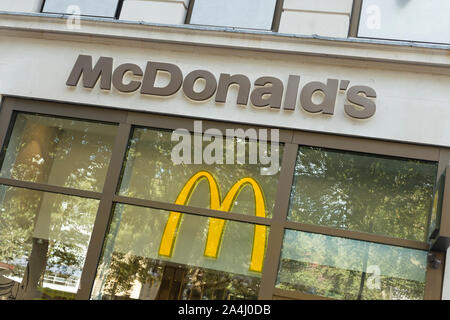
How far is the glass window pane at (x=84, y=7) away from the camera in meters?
7.73

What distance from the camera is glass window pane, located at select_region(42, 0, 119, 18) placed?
304 inches

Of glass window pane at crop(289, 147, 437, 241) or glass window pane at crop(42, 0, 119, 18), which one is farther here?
glass window pane at crop(42, 0, 119, 18)

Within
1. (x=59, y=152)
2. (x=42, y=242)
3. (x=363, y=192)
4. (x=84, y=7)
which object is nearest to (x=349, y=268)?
(x=363, y=192)

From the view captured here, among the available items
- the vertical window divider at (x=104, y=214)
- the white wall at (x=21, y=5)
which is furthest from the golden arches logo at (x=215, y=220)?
Answer: the white wall at (x=21, y=5)

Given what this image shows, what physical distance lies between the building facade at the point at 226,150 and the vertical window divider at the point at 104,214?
0.03 metres

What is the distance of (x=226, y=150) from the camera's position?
6.85 meters

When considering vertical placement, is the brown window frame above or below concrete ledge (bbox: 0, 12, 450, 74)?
below

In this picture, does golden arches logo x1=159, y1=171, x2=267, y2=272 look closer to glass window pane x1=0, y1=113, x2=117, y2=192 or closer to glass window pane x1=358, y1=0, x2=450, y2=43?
→ glass window pane x1=0, y1=113, x2=117, y2=192

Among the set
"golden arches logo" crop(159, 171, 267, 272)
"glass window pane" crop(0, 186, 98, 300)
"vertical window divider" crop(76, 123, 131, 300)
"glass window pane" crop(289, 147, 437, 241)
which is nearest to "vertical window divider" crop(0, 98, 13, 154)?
"glass window pane" crop(0, 186, 98, 300)

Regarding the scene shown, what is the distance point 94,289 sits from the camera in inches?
259

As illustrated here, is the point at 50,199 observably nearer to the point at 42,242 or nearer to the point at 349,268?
the point at 42,242

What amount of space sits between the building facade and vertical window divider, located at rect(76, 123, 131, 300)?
27mm

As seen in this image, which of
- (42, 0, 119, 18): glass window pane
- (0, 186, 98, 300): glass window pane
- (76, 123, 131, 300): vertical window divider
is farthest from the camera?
(42, 0, 119, 18): glass window pane

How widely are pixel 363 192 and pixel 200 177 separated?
202 centimetres
